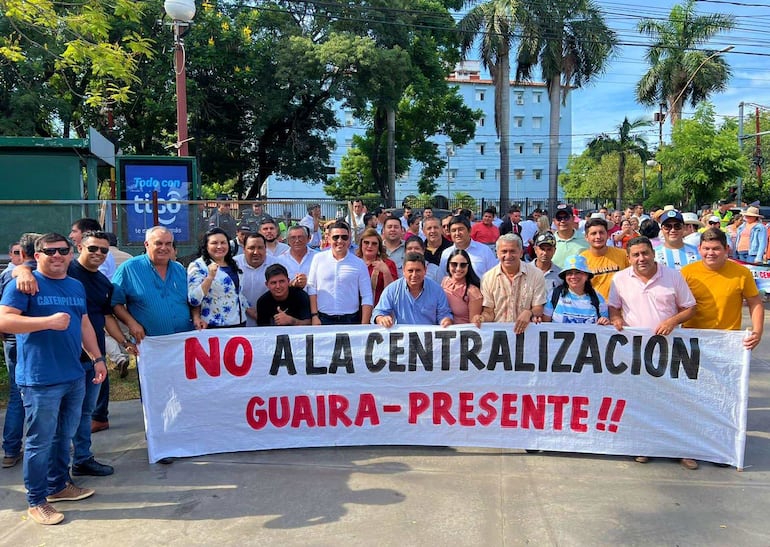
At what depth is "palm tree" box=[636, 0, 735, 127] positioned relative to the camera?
34531 mm

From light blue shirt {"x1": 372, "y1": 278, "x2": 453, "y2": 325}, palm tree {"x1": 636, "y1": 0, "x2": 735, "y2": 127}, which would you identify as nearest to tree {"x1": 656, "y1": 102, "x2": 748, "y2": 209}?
palm tree {"x1": 636, "y1": 0, "x2": 735, "y2": 127}

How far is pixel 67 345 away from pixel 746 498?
4232 millimetres

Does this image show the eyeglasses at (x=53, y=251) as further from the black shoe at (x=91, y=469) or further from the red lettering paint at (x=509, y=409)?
the red lettering paint at (x=509, y=409)

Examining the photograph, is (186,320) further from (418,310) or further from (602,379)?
(602,379)

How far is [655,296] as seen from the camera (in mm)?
4441

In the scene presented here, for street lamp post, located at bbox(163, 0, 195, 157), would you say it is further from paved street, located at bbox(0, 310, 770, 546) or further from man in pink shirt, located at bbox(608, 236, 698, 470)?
man in pink shirt, located at bbox(608, 236, 698, 470)

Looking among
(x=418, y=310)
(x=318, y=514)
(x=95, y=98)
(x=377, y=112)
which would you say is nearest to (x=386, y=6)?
(x=377, y=112)

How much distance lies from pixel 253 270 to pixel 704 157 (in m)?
21.8

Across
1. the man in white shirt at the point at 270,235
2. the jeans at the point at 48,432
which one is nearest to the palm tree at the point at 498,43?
the man in white shirt at the point at 270,235

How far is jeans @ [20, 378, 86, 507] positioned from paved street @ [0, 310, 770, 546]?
0.66 feet

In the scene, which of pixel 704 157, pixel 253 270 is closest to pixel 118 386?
pixel 253 270

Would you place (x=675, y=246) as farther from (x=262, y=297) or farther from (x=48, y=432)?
(x=48, y=432)

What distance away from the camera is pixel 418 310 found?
473 centimetres

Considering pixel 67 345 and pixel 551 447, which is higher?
pixel 67 345
